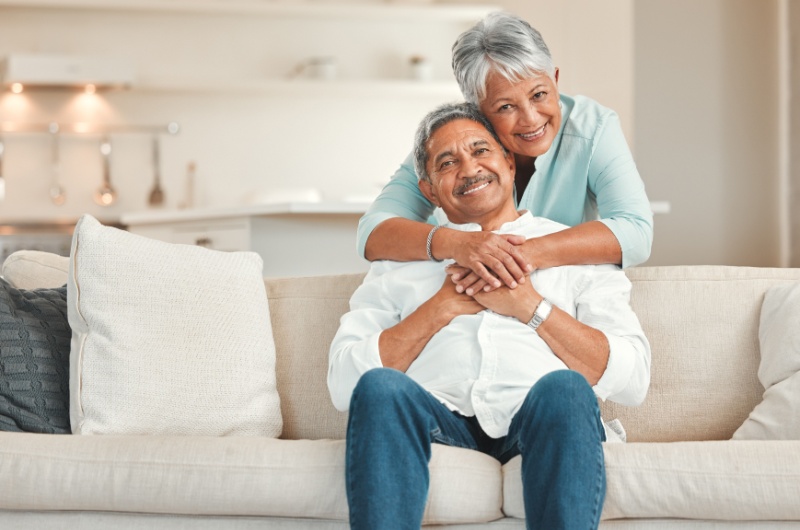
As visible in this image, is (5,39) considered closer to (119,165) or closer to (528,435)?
(119,165)

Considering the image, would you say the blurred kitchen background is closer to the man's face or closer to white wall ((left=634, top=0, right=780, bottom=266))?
white wall ((left=634, top=0, right=780, bottom=266))

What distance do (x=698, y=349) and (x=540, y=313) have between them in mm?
537

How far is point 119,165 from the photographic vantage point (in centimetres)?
580

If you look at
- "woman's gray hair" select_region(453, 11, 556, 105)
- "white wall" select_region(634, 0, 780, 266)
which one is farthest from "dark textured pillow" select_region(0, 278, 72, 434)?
"white wall" select_region(634, 0, 780, 266)

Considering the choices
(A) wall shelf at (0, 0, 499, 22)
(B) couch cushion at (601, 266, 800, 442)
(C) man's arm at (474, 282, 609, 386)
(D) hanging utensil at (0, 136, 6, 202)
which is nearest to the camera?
(C) man's arm at (474, 282, 609, 386)

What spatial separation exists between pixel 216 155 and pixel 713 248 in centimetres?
305

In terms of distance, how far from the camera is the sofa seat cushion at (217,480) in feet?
5.65

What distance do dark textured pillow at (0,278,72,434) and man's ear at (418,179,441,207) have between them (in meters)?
0.86

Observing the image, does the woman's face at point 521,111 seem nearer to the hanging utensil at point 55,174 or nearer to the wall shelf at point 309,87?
the wall shelf at point 309,87

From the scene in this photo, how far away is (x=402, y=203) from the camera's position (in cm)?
228

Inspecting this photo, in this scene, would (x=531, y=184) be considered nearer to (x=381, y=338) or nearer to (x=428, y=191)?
(x=428, y=191)

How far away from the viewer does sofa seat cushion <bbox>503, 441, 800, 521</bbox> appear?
5.49 ft

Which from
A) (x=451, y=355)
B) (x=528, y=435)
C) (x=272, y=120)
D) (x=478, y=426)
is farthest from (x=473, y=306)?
(x=272, y=120)

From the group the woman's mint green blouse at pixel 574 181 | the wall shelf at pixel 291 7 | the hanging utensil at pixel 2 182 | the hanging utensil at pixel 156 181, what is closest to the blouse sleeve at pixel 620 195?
the woman's mint green blouse at pixel 574 181
